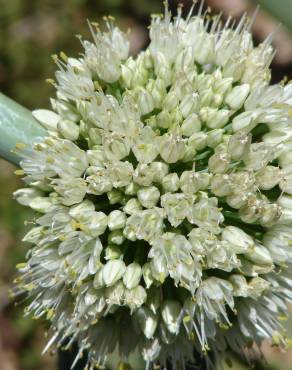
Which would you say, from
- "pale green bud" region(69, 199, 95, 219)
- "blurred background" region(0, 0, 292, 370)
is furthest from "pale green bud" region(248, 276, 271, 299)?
"blurred background" region(0, 0, 292, 370)

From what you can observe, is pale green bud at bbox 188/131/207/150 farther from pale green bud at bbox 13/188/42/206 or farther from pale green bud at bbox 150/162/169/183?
pale green bud at bbox 13/188/42/206

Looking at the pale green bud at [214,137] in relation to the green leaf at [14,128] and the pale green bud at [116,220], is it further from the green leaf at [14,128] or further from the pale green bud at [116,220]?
the green leaf at [14,128]

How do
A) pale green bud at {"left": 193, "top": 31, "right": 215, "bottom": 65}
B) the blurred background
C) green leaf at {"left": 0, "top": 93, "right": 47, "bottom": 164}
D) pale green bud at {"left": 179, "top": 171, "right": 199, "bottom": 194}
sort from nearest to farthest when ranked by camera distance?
pale green bud at {"left": 179, "top": 171, "right": 199, "bottom": 194} < green leaf at {"left": 0, "top": 93, "right": 47, "bottom": 164} < pale green bud at {"left": 193, "top": 31, "right": 215, "bottom": 65} < the blurred background

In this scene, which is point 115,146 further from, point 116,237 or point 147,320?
point 147,320

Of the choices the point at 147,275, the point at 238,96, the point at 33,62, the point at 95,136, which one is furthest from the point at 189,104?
the point at 33,62

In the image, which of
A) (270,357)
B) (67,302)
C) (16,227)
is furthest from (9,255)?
(67,302)

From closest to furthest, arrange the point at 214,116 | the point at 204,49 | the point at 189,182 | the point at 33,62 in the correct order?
1. the point at 189,182
2. the point at 214,116
3. the point at 204,49
4. the point at 33,62
